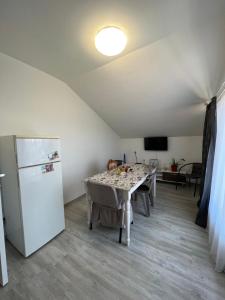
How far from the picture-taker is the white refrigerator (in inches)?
67.6

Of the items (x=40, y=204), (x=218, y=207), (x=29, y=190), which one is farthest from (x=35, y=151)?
(x=218, y=207)

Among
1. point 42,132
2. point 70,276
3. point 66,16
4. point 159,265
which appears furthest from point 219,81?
point 70,276

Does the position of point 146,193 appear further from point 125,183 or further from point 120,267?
point 120,267

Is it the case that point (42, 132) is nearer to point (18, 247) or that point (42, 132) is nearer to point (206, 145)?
point (18, 247)

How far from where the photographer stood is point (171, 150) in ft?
15.0

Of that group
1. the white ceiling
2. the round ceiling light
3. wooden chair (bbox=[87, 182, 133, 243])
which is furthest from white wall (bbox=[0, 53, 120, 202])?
the round ceiling light

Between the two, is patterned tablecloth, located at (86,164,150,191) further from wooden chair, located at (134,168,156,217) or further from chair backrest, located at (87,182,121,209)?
wooden chair, located at (134,168,156,217)

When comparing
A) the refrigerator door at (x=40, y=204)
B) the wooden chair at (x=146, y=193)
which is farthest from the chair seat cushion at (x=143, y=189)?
the refrigerator door at (x=40, y=204)

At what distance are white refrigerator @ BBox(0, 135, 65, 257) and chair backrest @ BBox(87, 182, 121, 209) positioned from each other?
57 centimetres

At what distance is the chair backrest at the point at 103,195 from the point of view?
1.90m

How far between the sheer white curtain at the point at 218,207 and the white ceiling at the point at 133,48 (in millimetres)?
685

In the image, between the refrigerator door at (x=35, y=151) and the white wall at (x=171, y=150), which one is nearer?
the refrigerator door at (x=35, y=151)

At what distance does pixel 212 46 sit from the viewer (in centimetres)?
172

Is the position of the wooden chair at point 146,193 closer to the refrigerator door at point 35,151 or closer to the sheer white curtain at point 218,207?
the sheer white curtain at point 218,207
